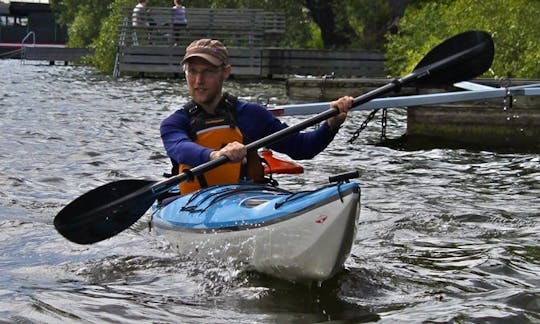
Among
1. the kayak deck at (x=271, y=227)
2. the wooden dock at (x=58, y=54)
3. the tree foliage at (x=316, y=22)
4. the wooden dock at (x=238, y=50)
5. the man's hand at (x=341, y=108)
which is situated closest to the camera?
the kayak deck at (x=271, y=227)

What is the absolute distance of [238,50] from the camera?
25.7 meters

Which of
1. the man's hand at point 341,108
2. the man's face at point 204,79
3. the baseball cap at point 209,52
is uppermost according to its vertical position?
the baseball cap at point 209,52

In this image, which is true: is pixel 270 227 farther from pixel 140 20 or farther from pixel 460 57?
pixel 140 20

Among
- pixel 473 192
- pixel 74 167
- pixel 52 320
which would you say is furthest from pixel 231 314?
pixel 74 167

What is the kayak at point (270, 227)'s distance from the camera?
4.73 m

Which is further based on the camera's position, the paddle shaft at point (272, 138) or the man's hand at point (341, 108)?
the man's hand at point (341, 108)

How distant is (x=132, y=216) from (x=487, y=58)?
2.79 m

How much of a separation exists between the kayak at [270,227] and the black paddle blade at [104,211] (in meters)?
0.22

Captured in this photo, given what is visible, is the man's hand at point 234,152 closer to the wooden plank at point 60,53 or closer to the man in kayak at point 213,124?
the man in kayak at point 213,124

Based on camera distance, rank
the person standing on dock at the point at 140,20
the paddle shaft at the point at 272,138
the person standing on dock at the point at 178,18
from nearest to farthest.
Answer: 1. the paddle shaft at the point at 272,138
2. the person standing on dock at the point at 178,18
3. the person standing on dock at the point at 140,20

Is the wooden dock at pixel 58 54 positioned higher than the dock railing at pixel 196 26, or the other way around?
the dock railing at pixel 196 26

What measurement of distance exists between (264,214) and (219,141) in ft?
3.82

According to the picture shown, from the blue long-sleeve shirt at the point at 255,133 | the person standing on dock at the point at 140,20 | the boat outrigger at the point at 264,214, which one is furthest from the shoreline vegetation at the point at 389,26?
the blue long-sleeve shirt at the point at 255,133

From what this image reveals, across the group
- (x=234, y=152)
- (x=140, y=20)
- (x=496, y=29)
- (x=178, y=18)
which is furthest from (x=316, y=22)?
(x=234, y=152)
